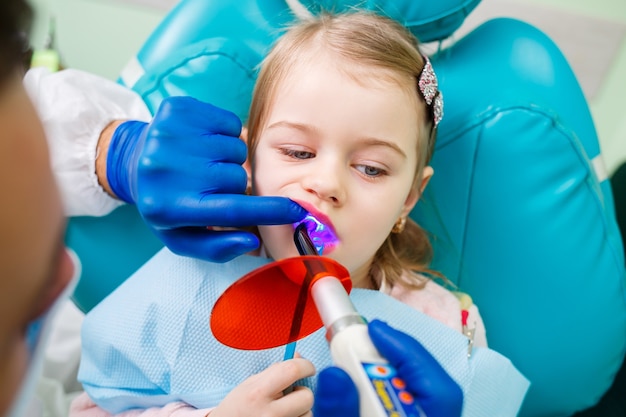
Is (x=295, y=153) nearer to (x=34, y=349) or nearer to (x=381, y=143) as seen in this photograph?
(x=381, y=143)

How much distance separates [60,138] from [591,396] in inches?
45.7

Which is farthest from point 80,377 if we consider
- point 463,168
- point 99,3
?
point 99,3

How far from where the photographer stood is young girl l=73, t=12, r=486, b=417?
2.59 feet

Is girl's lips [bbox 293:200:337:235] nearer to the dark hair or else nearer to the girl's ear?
the girl's ear

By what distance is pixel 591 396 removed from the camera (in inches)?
45.6

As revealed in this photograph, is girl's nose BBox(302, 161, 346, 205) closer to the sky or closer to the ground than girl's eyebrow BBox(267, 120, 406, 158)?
closer to the ground

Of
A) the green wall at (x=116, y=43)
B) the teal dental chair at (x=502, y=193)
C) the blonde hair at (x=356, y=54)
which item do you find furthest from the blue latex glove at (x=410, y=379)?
the green wall at (x=116, y=43)

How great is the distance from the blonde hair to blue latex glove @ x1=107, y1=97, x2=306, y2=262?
0.08 metres

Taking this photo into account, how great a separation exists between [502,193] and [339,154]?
0.44 meters

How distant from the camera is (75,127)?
3.23 feet

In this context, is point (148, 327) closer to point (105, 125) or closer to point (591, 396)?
point (105, 125)

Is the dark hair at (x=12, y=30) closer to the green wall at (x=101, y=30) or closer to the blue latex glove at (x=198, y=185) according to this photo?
the blue latex glove at (x=198, y=185)

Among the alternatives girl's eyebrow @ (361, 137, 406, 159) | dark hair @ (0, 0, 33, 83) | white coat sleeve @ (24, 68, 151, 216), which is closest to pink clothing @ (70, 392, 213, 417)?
white coat sleeve @ (24, 68, 151, 216)

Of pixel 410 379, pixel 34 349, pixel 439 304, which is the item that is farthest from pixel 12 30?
pixel 439 304
